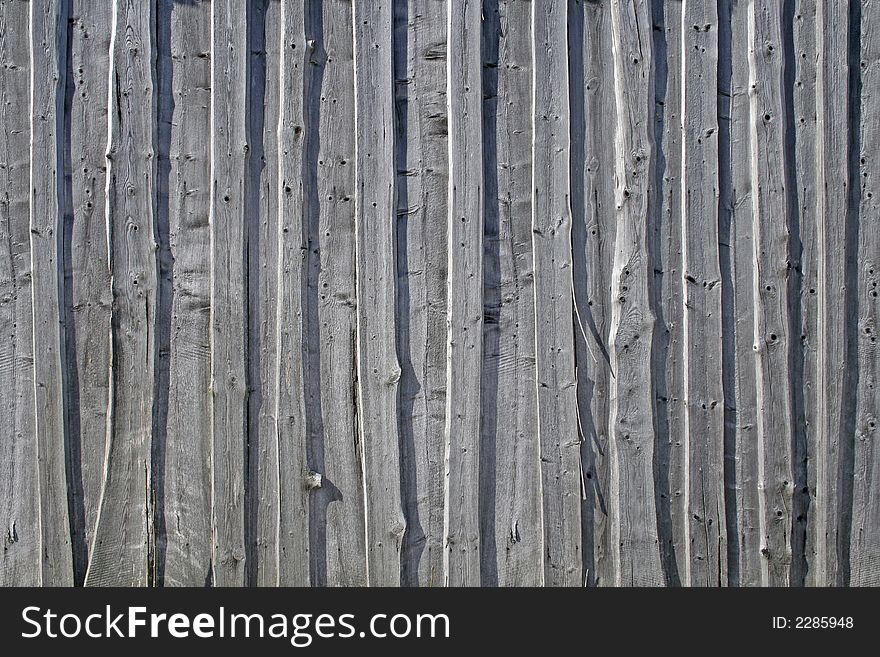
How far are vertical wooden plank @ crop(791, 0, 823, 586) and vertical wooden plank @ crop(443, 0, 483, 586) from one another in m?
1.19

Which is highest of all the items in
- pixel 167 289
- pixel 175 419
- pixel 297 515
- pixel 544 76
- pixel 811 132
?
pixel 544 76

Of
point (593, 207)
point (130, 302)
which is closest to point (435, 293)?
point (593, 207)

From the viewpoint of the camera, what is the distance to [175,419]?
2.60 metres

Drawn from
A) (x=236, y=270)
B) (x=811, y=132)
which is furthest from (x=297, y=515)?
(x=811, y=132)

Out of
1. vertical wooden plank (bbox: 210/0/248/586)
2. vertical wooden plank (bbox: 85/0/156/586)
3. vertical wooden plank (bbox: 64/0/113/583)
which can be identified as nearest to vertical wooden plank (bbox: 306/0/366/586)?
vertical wooden plank (bbox: 210/0/248/586)

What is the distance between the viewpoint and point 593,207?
103 inches

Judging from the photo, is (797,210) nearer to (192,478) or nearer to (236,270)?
(236,270)

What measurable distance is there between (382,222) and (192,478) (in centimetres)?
117

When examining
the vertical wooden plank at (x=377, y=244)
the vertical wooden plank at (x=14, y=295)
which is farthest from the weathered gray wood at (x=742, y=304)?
the vertical wooden plank at (x=14, y=295)

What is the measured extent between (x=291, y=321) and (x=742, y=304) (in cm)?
167

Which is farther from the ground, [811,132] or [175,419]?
[811,132]

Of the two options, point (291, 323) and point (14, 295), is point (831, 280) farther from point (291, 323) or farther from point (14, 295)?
point (14, 295)

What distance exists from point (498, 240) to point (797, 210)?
3.68 feet

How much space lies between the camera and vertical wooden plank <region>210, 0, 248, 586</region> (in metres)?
2.58
